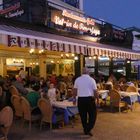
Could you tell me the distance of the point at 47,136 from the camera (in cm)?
758

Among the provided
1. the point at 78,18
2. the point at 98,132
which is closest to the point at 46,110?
the point at 98,132

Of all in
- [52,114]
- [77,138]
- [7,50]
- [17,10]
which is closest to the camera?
[77,138]

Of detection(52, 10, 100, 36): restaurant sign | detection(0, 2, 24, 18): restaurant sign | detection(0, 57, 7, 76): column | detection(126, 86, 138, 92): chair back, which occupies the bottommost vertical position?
detection(126, 86, 138, 92): chair back

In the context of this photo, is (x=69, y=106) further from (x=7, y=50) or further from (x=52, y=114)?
(x=7, y=50)

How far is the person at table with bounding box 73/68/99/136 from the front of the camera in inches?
292

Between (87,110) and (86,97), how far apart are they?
1.16ft

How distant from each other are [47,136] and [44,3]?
21.9ft

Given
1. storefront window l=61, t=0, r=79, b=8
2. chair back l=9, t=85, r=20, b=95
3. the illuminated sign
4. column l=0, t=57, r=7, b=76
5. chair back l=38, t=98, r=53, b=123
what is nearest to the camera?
chair back l=38, t=98, r=53, b=123

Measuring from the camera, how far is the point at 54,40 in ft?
33.9

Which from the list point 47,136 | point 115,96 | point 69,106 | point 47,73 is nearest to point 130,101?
point 115,96

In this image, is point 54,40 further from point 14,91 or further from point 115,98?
point 115,98

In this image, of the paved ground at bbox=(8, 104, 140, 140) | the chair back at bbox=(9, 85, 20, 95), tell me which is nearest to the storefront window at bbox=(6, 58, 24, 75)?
the chair back at bbox=(9, 85, 20, 95)

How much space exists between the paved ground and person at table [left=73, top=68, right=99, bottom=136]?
38 cm

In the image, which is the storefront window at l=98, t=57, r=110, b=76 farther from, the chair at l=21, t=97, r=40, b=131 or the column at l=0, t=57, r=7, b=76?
the chair at l=21, t=97, r=40, b=131
